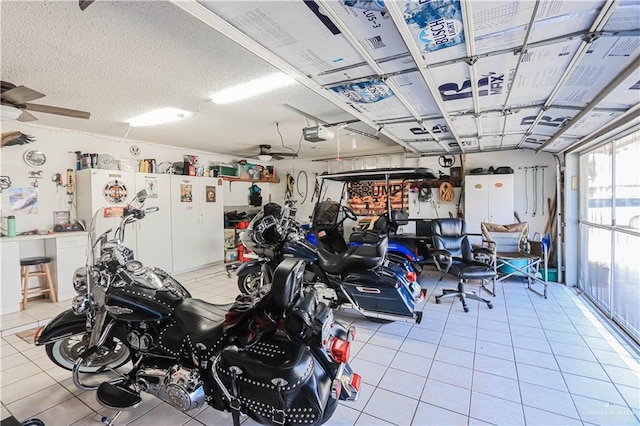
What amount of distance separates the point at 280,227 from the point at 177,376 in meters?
1.64

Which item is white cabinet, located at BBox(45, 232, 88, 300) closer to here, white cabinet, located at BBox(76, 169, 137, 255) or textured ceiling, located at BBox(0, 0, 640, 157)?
white cabinet, located at BBox(76, 169, 137, 255)

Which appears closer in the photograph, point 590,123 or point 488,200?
point 590,123

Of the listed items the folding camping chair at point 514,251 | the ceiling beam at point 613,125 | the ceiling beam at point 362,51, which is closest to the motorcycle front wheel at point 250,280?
the ceiling beam at point 362,51

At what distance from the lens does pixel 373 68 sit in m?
2.19

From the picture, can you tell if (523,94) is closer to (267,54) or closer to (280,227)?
(267,54)

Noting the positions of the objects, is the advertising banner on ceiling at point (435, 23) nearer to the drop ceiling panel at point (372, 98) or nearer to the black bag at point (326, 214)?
the drop ceiling panel at point (372, 98)

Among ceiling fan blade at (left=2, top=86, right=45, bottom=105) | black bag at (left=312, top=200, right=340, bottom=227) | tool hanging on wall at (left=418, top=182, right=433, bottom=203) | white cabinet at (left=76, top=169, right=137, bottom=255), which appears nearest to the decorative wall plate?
white cabinet at (left=76, top=169, right=137, bottom=255)

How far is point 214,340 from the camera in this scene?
1.66 metres

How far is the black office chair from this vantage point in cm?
388

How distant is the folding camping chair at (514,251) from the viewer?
14.9 feet

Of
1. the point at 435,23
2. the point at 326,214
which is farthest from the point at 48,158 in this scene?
the point at 435,23

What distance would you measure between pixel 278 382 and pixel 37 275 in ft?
15.6

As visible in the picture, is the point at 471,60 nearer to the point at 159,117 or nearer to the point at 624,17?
the point at 624,17

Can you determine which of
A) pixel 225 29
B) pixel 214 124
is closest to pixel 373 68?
pixel 225 29
